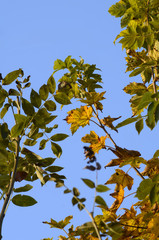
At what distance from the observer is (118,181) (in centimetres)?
190

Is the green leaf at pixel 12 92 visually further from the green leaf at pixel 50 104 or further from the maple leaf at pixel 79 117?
the maple leaf at pixel 79 117

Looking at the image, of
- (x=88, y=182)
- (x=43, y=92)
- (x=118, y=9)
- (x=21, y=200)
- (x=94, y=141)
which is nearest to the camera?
(x=88, y=182)

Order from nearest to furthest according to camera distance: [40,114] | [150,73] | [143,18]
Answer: [40,114] → [150,73] → [143,18]

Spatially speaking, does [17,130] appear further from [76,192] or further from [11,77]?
[76,192]

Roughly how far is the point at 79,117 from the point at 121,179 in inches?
19.9

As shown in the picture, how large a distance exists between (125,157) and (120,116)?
33 centimetres

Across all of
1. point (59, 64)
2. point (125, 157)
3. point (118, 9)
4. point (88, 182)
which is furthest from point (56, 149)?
point (118, 9)

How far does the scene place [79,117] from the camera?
214 centimetres

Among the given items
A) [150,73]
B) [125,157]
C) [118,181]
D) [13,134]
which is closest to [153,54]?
[150,73]

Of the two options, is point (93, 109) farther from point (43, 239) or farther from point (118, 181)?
point (43, 239)

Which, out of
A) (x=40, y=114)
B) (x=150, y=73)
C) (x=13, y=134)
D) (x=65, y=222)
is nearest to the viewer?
(x=13, y=134)

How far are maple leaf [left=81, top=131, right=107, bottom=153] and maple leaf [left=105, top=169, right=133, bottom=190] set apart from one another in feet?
0.60

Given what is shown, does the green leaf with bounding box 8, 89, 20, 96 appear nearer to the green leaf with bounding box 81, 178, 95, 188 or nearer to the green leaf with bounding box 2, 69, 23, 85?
the green leaf with bounding box 2, 69, 23, 85

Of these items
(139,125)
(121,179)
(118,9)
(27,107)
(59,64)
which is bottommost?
(121,179)
